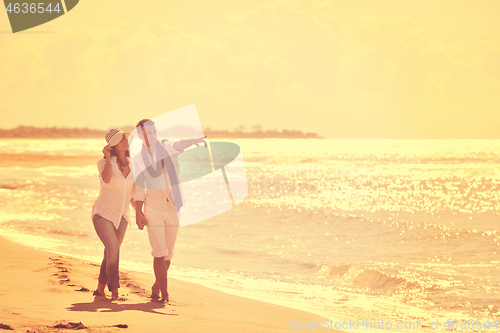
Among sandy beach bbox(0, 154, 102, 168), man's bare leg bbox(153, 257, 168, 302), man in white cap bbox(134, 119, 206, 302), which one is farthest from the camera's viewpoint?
sandy beach bbox(0, 154, 102, 168)

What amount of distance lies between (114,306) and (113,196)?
1063mm

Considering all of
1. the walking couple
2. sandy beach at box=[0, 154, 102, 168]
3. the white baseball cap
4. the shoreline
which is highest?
sandy beach at box=[0, 154, 102, 168]

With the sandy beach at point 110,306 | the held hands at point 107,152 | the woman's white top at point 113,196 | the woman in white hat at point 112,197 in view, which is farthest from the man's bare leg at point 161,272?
the held hands at point 107,152

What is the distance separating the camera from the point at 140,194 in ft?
16.9

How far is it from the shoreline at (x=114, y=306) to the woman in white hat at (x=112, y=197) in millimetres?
430

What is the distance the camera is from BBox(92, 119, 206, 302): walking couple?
505 cm

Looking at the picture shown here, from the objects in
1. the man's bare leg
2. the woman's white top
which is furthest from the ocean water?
the woman's white top

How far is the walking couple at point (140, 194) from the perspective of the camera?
505 cm

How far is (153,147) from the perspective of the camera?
5.24 meters

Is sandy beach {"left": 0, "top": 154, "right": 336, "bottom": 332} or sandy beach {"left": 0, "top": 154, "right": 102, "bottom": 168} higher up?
sandy beach {"left": 0, "top": 154, "right": 102, "bottom": 168}

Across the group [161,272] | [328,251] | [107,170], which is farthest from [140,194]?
[328,251]

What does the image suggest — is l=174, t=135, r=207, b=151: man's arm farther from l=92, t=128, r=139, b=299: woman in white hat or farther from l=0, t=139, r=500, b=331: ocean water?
l=0, t=139, r=500, b=331: ocean water

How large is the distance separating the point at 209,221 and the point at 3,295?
9772mm

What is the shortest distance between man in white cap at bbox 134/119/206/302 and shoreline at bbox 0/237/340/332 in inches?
24.0
